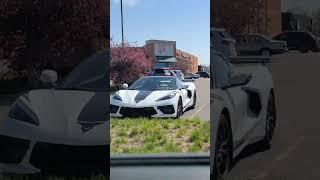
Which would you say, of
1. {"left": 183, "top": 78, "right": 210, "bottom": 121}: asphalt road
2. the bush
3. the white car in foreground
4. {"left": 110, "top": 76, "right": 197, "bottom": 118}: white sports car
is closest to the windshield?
the white car in foreground

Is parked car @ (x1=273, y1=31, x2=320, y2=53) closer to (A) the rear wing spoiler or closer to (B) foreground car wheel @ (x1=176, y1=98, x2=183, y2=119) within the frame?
(A) the rear wing spoiler

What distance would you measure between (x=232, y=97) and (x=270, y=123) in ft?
1.79

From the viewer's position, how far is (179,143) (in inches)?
417

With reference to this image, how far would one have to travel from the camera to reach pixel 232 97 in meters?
6.07

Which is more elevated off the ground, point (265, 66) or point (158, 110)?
point (265, 66)

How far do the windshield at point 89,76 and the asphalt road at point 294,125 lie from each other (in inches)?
74.9

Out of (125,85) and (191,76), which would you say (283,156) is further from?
(191,76)

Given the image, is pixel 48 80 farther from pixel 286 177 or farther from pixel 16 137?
pixel 286 177

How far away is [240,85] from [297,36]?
0.87 m

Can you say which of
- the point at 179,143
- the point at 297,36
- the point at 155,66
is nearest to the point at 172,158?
the point at 179,143

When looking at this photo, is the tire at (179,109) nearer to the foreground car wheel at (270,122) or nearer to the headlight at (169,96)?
the headlight at (169,96)

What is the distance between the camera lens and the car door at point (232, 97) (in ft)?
19.7

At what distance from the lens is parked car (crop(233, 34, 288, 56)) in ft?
19.7

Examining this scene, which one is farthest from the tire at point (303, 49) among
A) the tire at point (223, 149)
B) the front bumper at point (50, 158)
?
the front bumper at point (50, 158)
